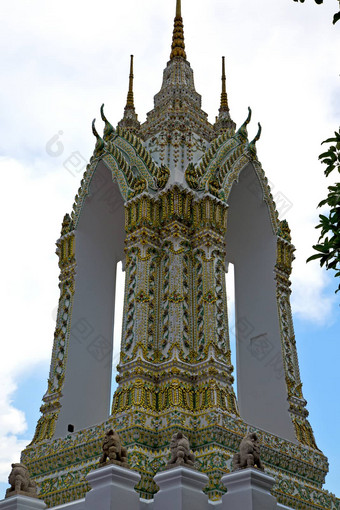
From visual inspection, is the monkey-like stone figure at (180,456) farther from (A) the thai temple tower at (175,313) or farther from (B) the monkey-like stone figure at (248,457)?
(A) the thai temple tower at (175,313)

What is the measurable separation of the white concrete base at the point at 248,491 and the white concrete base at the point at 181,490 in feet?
1.01

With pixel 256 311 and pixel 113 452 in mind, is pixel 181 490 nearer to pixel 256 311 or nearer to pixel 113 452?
pixel 113 452

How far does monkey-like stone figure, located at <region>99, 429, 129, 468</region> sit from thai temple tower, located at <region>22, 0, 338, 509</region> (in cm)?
189

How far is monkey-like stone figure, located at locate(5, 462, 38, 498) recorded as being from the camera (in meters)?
9.95

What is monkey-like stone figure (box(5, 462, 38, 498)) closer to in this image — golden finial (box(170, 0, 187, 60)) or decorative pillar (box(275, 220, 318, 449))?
decorative pillar (box(275, 220, 318, 449))

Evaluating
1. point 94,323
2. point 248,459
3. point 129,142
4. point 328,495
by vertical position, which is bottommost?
point 248,459

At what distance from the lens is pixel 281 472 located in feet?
41.5

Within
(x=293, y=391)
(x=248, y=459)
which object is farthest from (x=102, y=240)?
(x=248, y=459)

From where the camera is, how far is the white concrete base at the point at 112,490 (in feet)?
29.5

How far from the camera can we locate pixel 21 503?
9734 millimetres

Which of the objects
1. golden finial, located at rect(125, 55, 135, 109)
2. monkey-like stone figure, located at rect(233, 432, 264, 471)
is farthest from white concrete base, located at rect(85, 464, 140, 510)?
golden finial, located at rect(125, 55, 135, 109)

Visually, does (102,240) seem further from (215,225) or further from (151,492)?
(151,492)

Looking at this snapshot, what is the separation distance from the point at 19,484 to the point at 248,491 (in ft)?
10.1

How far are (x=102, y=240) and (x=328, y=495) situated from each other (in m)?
6.85
